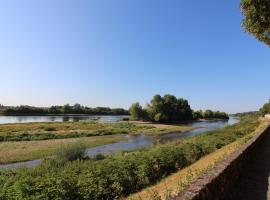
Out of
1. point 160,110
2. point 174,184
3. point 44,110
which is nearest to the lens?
point 174,184

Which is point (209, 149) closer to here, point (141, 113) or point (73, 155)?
point (73, 155)

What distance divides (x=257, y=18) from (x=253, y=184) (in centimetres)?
763

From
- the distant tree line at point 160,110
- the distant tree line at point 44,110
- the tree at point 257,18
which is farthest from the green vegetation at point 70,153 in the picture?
the distant tree line at point 44,110

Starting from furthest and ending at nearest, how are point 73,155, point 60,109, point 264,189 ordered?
point 60,109 < point 73,155 < point 264,189

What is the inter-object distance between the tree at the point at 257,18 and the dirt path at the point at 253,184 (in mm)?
6263

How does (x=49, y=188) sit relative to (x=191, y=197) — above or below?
below

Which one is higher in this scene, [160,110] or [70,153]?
[160,110]

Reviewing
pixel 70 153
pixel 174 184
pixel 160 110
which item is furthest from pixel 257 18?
pixel 160 110

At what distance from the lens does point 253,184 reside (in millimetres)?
9281

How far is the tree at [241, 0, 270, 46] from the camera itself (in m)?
11.7

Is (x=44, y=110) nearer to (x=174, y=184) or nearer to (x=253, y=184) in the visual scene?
(x=174, y=184)

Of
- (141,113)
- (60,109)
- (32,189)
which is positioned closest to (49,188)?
(32,189)

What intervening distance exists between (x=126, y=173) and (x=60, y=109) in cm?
18034

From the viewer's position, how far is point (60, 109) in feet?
611
